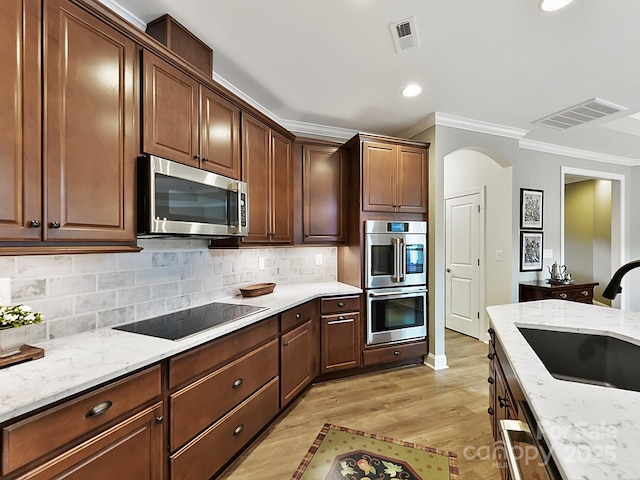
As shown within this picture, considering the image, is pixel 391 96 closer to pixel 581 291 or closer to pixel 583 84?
pixel 583 84

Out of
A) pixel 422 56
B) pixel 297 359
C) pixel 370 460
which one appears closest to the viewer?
pixel 370 460

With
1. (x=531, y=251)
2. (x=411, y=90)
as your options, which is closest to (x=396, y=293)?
(x=411, y=90)

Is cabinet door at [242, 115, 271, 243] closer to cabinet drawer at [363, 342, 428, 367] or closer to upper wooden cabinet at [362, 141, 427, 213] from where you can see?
A: upper wooden cabinet at [362, 141, 427, 213]

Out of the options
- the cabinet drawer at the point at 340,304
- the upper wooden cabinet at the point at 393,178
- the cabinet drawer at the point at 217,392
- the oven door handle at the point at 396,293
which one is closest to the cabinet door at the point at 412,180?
the upper wooden cabinet at the point at 393,178

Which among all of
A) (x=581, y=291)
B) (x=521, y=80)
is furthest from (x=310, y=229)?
(x=581, y=291)

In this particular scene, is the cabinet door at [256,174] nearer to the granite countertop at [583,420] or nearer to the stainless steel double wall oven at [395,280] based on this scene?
the stainless steel double wall oven at [395,280]

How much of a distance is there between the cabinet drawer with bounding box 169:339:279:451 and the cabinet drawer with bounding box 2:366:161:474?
0.20 meters

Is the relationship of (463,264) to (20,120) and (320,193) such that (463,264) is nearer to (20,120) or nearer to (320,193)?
(320,193)

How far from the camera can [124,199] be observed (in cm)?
149

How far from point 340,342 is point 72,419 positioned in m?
2.23

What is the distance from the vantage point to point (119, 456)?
3.91 feet

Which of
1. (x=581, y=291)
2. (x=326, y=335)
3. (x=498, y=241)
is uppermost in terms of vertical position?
(x=498, y=241)

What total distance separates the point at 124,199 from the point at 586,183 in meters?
8.07

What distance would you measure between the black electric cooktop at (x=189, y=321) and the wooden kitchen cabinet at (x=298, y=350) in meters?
0.39
